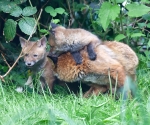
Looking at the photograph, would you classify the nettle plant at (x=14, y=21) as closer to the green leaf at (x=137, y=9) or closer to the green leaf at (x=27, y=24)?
the green leaf at (x=27, y=24)

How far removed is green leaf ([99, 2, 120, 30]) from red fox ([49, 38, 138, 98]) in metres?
0.28

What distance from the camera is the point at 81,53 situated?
674 cm

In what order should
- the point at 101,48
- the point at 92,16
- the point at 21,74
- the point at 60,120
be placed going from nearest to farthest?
the point at 60,120 → the point at 101,48 → the point at 21,74 → the point at 92,16

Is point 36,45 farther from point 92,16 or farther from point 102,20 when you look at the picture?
point 92,16

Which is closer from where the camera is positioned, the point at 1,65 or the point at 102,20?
the point at 102,20

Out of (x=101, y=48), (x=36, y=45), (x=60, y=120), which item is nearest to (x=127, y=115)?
(x=60, y=120)

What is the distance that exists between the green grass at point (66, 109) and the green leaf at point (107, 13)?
0.97 m

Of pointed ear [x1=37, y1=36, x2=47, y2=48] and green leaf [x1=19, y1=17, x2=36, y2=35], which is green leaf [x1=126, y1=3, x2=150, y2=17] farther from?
green leaf [x1=19, y1=17, x2=36, y2=35]

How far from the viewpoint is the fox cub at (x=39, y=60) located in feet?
23.0

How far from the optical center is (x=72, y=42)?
6746 millimetres

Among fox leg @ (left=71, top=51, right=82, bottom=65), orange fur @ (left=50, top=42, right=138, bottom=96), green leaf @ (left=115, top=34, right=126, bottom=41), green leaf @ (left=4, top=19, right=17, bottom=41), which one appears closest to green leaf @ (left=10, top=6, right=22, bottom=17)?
green leaf @ (left=4, top=19, right=17, bottom=41)

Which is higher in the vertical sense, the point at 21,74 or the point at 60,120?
the point at 60,120

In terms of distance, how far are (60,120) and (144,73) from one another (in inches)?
121

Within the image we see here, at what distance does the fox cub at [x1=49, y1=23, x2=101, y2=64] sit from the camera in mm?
6715
